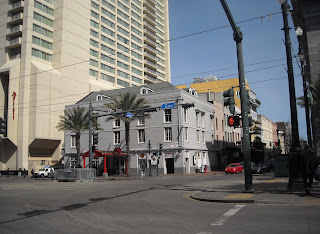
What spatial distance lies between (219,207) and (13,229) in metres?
6.36

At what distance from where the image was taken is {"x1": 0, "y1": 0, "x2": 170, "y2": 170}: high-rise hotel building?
56.8 meters

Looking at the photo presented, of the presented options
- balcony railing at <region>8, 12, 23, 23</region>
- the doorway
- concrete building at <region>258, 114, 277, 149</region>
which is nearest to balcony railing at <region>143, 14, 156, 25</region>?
balcony railing at <region>8, 12, 23, 23</region>

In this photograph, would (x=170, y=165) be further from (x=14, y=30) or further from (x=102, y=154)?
(x=14, y=30)

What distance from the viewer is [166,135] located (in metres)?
45.0

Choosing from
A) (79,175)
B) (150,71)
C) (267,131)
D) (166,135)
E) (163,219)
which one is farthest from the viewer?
(267,131)

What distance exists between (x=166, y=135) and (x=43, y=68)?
28.1m

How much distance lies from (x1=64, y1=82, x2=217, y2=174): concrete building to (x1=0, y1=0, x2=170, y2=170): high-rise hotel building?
8593 mm

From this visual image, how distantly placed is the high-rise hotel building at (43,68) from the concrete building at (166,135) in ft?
28.2

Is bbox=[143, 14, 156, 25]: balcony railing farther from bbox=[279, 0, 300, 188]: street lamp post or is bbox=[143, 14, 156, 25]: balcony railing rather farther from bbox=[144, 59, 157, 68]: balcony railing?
bbox=[279, 0, 300, 188]: street lamp post

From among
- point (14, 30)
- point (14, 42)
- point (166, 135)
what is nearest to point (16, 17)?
point (14, 30)

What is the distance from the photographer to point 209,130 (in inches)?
2079

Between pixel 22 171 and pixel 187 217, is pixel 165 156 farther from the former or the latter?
pixel 187 217

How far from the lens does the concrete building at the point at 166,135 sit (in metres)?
43.9

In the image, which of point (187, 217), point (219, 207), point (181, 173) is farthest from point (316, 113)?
point (187, 217)
